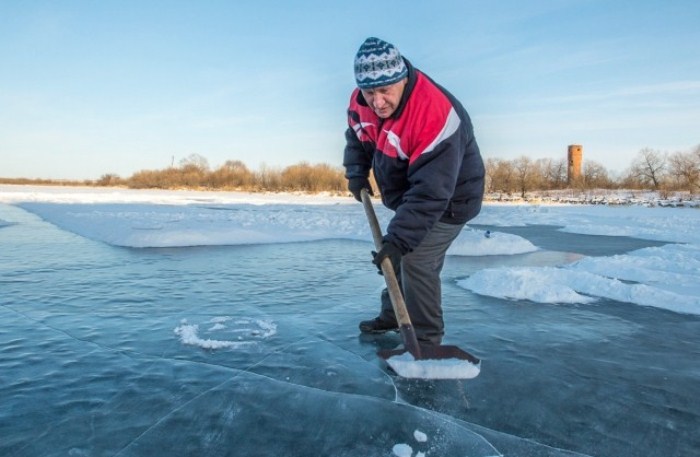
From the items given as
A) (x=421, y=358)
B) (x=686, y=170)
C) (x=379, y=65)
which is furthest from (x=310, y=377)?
(x=686, y=170)

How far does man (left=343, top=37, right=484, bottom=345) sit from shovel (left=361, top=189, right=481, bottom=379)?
0.73 feet

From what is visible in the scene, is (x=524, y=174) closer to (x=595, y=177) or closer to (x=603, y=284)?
(x=595, y=177)

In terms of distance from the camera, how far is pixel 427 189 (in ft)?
7.39

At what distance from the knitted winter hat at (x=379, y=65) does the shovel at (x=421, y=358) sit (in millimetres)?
851

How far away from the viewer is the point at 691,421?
1896mm

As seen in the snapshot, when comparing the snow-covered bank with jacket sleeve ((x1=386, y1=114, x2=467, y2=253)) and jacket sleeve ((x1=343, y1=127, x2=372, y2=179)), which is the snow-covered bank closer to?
jacket sleeve ((x1=343, y1=127, x2=372, y2=179))

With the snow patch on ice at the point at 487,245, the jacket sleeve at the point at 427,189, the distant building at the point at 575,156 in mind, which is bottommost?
the snow patch on ice at the point at 487,245

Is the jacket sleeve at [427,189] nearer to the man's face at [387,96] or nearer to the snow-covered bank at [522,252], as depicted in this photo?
the man's face at [387,96]

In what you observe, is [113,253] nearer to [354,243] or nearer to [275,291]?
[275,291]

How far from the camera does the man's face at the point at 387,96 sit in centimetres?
230

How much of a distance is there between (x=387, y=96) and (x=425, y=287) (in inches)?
39.7

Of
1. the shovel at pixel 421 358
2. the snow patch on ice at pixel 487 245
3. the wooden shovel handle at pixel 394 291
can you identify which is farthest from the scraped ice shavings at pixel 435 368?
the snow patch on ice at pixel 487 245

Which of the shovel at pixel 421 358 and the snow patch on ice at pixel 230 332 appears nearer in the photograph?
the shovel at pixel 421 358

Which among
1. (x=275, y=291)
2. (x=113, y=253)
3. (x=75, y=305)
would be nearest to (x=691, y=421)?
(x=275, y=291)
